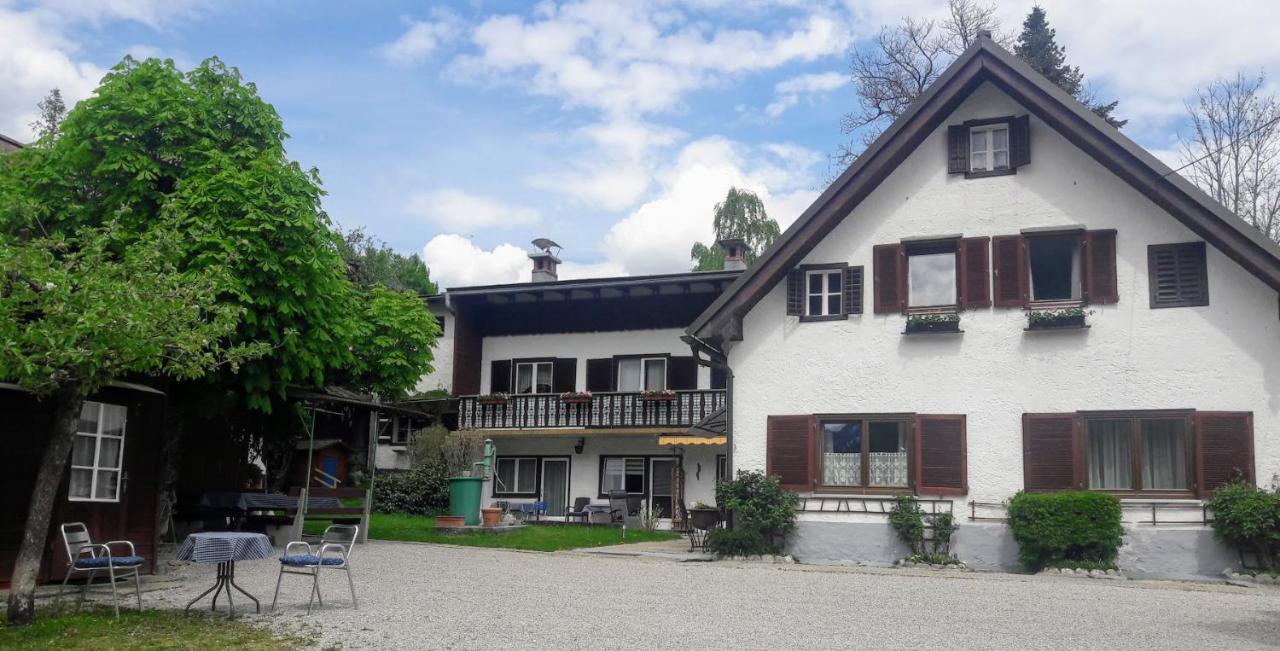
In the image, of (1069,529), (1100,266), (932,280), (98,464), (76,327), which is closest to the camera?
(76,327)

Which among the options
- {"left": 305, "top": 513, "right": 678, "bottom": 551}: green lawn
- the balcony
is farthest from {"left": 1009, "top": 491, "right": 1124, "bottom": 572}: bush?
the balcony

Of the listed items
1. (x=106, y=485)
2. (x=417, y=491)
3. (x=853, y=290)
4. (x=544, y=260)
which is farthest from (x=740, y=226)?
(x=106, y=485)

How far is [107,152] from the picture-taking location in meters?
17.5

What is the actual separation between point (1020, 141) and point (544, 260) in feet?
63.5

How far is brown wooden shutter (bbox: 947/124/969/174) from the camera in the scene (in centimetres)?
2000

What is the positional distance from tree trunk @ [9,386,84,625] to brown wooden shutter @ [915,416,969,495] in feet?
43.9

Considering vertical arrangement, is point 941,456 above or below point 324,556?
above

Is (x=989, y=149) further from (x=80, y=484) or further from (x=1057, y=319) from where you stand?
(x=80, y=484)

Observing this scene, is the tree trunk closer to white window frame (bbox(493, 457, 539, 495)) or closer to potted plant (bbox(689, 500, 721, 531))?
potted plant (bbox(689, 500, 721, 531))

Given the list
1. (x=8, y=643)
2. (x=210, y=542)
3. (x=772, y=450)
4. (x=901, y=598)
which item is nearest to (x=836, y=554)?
(x=772, y=450)

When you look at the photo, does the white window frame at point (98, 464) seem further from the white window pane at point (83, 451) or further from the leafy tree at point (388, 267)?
the leafy tree at point (388, 267)

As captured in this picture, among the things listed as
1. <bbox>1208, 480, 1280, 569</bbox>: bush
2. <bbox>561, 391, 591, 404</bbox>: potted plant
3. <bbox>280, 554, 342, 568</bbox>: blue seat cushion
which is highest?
<bbox>561, 391, 591, 404</bbox>: potted plant

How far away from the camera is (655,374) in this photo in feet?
106

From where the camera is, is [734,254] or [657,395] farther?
[734,254]
